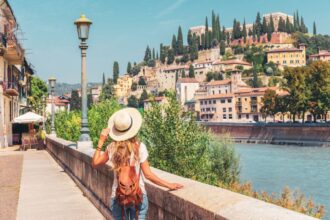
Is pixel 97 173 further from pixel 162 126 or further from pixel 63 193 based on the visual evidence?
pixel 162 126

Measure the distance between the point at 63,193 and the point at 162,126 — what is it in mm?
6933

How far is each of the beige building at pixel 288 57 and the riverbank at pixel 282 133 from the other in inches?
3548

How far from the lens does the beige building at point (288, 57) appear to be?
176375 mm

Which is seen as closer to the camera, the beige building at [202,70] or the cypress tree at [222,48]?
the beige building at [202,70]

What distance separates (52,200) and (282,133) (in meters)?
70.1

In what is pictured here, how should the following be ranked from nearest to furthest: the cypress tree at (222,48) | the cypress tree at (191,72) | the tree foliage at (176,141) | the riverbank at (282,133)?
the tree foliage at (176,141), the riverbank at (282,133), the cypress tree at (191,72), the cypress tree at (222,48)

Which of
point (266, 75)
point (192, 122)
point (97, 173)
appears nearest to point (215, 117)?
point (266, 75)

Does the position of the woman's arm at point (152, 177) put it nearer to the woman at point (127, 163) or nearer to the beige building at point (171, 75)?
the woman at point (127, 163)

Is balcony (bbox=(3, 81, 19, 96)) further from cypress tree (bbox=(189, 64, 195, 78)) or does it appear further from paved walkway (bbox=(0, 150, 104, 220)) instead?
cypress tree (bbox=(189, 64, 195, 78))

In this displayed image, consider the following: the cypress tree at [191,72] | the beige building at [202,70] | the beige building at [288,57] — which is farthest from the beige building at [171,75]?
the beige building at [288,57]

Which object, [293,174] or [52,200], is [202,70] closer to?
[293,174]

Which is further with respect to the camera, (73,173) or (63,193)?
(73,173)

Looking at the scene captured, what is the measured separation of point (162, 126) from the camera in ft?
55.8

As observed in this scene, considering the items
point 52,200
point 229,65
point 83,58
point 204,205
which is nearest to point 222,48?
point 229,65
